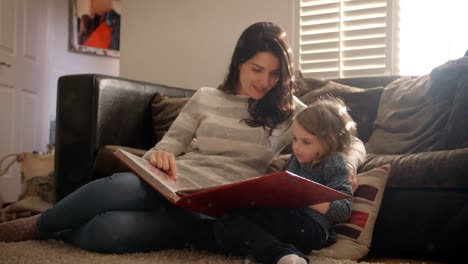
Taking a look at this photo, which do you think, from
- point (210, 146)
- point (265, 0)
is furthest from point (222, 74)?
point (210, 146)

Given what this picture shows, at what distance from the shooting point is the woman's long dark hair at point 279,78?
1368mm

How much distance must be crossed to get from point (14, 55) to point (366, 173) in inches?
117

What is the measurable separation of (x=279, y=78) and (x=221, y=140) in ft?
0.80

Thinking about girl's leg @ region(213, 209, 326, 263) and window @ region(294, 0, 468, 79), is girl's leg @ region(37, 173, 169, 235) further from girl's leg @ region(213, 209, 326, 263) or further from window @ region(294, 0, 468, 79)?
window @ region(294, 0, 468, 79)

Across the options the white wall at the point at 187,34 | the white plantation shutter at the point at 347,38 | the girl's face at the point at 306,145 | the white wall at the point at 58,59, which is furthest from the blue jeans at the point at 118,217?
the white wall at the point at 58,59

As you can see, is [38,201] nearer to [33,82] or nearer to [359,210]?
[33,82]

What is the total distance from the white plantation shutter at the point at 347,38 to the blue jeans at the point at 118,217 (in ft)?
5.14

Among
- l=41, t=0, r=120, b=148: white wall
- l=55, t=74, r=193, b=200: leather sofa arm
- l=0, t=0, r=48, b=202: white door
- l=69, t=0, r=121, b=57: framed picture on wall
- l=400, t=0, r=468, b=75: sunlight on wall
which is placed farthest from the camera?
l=69, t=0, r=121, b=57: framed picture on wall

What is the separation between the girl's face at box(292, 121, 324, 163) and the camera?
1.20m

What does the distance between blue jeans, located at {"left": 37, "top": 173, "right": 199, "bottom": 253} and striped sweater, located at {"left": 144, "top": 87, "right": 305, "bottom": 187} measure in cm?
13

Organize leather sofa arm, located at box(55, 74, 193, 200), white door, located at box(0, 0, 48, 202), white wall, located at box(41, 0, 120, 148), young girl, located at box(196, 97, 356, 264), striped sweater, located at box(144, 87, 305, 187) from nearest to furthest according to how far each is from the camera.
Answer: young girl, located at box(196, 97, 356, 264), striped sweater, located at box(144, 87, 305, 187), leather sofa arm, located at box(55, 74, 193, 200), white door, located at box(0, 0, 48, 202), white wall, located at box(41, 0, 120, 148)

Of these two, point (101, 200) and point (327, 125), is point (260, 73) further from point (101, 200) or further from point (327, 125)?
point (101, 200)

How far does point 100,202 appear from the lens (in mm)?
1213

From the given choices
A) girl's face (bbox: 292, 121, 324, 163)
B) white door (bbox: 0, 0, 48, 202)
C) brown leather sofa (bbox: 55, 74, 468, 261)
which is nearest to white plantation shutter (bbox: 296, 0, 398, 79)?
brown leather sofa (bbox: 55, 74, 468, 261)
